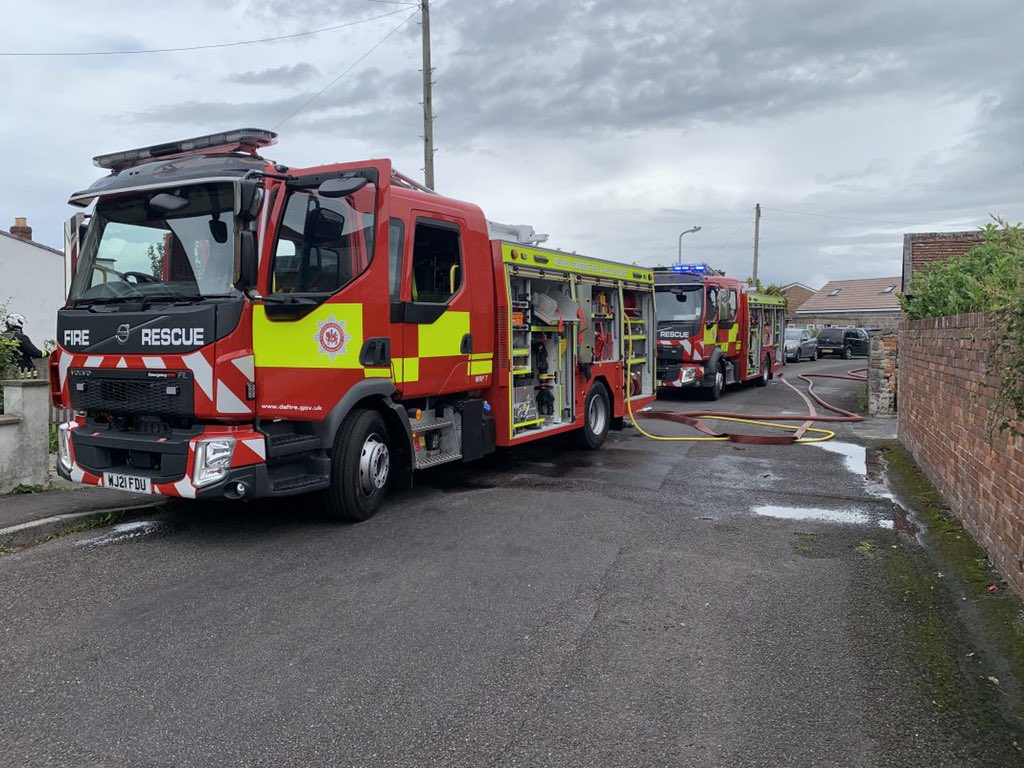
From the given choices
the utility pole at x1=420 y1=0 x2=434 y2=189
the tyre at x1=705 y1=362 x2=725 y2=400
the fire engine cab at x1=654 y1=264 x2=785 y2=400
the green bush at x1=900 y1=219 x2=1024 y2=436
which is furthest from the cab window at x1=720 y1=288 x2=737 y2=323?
the green bush at x1=900 y1=219 x2=1024 y2=436

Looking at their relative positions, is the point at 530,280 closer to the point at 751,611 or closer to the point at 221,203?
the point at 221,203

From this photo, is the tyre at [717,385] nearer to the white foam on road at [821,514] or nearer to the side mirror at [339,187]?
the white foam on road at [821,514]

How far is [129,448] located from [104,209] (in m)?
1.91

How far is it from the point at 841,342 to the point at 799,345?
402 centimetres

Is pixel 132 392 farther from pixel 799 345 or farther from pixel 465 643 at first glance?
pixel 799 345

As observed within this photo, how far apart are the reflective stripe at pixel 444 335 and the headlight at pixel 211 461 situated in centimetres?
204

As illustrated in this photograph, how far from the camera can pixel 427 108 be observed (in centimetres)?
1738

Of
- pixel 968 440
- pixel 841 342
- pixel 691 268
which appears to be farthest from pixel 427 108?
pixel 841 342

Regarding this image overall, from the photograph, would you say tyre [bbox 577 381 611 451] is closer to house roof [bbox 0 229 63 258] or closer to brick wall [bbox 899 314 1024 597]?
brick wall [bbox 899 314 1024 597]

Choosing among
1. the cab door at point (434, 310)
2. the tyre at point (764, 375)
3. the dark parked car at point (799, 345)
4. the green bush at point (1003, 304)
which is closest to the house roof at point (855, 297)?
the dark parked car at point (799, 345)

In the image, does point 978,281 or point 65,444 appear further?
point 65,444

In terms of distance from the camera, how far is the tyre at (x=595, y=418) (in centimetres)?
1054

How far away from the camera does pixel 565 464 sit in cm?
965

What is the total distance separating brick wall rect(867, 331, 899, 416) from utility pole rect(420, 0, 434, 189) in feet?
30.5
